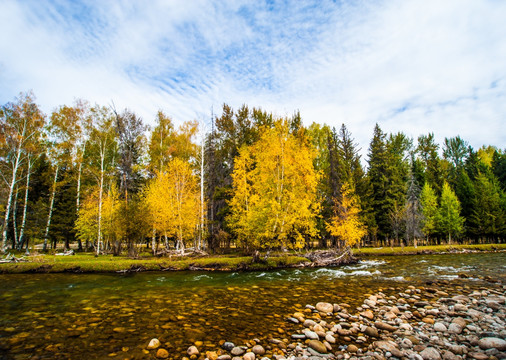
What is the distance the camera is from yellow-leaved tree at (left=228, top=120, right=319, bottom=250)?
19141 mm

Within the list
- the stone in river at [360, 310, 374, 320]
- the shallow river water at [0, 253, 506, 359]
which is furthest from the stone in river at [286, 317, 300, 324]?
the stone in river at [360, 310, 374, 320]

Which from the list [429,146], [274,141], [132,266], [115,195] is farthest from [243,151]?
[429,146]

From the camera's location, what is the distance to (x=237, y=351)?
5.04m

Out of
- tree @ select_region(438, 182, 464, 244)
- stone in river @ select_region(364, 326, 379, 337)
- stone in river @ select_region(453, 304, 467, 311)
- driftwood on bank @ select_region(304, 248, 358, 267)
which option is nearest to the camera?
stone in river @ select_region(364, 326, 379, 337)

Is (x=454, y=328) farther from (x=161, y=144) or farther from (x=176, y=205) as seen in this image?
(x=161, y=144)

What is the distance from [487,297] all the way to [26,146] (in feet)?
120

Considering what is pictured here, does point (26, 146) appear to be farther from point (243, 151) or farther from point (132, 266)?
point (243, 151)

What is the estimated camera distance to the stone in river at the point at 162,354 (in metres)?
4.93

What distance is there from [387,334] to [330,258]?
52.9 ft

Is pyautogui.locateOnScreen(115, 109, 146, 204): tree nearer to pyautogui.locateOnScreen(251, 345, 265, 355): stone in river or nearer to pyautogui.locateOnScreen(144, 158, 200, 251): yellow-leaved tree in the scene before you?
pyautogui.locateOnScreen(144, 158, 200, 251): yellow-leaved tree

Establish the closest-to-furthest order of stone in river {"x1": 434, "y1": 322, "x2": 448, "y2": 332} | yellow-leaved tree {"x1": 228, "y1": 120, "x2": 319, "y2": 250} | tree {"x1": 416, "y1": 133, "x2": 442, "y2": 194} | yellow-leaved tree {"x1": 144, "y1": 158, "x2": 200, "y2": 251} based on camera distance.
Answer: stone in river {"x1": 434, "y1": 322, "x2": 448, "y2": 332}
yellow-leaved tree {"x1": 228, "y1": 120, "x2": 319, "y2": 250}
yellow-leaved tree {"x1": 144, "y1": 158, "x2": 200, "y2": 251}
tree {"x1": 416, "y1": 133, "x2": 442, "y2": 194}

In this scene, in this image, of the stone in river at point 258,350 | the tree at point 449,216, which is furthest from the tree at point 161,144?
the tree at point 449,216

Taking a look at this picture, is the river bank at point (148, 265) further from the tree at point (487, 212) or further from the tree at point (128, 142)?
the tree at point (487, 212)

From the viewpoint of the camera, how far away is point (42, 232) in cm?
2892
